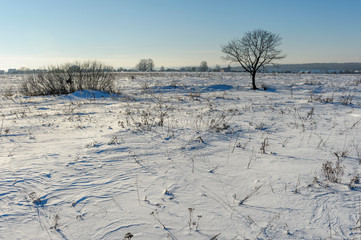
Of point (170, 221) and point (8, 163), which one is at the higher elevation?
point (8, 163)

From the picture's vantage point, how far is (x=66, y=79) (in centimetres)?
1568

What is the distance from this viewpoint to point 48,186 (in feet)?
9.76

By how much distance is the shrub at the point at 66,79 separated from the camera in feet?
51.1

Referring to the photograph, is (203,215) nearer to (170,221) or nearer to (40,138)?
(170,221)

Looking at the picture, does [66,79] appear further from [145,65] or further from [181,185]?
[145,65]

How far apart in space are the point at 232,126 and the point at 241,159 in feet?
7.77

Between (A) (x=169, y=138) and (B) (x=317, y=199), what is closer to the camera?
(B) (x=317, y=199)

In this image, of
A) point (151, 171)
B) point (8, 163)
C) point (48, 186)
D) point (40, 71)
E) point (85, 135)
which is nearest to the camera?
point (48, 186)

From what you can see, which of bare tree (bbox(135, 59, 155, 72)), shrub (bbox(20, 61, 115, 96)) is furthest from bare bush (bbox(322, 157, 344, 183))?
bare tree (bbox(135, 59, 155, 72))

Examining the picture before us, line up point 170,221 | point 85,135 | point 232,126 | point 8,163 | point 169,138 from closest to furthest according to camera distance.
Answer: point 170,221 < point 8,163 < point 169,138 < point 85,135 < point 232,126

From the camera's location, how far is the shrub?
15578mm

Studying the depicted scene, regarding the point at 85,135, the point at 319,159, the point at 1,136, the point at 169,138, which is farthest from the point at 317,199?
the point at 1,136

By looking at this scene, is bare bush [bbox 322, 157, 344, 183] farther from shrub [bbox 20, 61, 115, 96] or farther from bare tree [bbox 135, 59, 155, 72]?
bare tree [bbox 135, 59, 155, 72]

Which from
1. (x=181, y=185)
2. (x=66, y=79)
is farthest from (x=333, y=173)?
(x=66, y=79)
